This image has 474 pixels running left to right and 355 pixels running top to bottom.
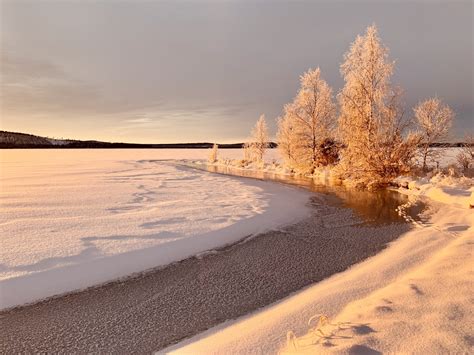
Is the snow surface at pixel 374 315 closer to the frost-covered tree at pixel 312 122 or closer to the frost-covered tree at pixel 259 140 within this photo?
the frost-covered tree at pixel 312 122

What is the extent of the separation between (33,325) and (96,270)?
151 centimetres

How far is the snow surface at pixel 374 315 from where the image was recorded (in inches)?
111

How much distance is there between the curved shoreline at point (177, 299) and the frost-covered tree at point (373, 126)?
11596 millimetres

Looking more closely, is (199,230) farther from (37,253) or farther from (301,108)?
(301,108)

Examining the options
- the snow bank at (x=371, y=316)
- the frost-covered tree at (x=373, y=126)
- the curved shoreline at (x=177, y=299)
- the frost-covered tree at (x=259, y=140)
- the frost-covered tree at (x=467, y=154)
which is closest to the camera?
the snow bank at (x=371, y=316)

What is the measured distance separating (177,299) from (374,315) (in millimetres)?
2552

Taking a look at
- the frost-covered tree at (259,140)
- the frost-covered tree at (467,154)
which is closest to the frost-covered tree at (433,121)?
the frost-covered tree at (467,154)

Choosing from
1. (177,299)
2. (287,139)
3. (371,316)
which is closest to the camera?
(371,316)

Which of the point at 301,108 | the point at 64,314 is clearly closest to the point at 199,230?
the point at 64,314

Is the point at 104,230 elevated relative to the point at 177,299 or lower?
elevated

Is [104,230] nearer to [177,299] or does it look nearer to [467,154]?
[177,299]

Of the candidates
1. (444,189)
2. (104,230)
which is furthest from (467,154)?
(104,230)

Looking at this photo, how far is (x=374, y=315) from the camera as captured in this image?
11.0ft

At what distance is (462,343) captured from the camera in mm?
2688
